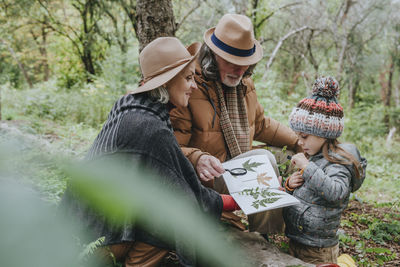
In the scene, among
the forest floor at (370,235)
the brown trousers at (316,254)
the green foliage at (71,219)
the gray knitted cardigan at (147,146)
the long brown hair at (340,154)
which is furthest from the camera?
the forest floor at (370,235)

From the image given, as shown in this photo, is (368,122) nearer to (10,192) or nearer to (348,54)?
(348,54)

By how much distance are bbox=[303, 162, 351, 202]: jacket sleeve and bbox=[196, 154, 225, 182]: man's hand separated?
59 cm

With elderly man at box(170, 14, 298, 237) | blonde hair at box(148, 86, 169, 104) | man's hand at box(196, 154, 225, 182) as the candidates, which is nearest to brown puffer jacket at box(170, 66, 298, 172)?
elderly man at box(170, 14, 298, 237)

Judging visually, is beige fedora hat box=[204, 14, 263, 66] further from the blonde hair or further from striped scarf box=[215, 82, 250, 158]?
the blonde hair

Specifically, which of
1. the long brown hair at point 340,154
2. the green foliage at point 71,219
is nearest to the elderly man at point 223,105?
the long brown hair at point 340,154

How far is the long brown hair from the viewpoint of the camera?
1979mm

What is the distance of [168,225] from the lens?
55 centimetres

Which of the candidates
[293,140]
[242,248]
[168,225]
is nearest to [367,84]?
[293,140]

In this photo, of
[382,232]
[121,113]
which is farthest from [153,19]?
[382,232]

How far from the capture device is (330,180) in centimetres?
190

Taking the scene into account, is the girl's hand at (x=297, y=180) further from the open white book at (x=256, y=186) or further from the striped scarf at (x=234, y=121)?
the striped scarf at (x=234, y=121)

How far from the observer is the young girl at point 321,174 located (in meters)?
1.96

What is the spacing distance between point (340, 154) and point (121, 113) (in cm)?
146

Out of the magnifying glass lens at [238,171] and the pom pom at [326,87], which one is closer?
the pom pom at [326,87]
